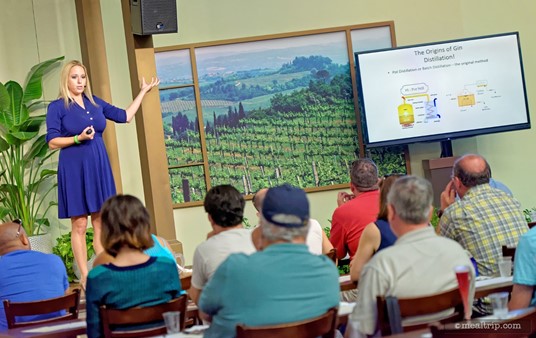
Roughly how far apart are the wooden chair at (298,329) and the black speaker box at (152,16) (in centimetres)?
496

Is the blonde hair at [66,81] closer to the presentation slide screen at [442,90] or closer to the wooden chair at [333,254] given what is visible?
the wooden chair at [333,254]

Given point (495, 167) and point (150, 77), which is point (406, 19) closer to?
point (495, 167)

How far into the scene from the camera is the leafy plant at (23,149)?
28.5ft

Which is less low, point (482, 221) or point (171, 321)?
point (482, 221)

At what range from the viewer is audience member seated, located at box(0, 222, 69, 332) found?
14.5 feet

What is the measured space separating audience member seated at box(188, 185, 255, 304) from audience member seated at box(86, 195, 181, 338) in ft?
0.47

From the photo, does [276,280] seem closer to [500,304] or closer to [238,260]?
[238,260]

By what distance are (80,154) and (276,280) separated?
3.79 m

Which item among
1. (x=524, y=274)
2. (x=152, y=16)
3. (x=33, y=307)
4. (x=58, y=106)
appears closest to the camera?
(x=524, y=274)

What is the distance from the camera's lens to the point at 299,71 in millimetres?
9969

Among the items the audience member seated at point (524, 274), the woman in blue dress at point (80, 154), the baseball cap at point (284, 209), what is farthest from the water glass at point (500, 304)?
the woman in blue dress at point (80, 154)

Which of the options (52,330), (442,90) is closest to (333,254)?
(52,330)

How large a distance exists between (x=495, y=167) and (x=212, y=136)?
3036 mm

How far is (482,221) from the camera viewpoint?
4266mm
